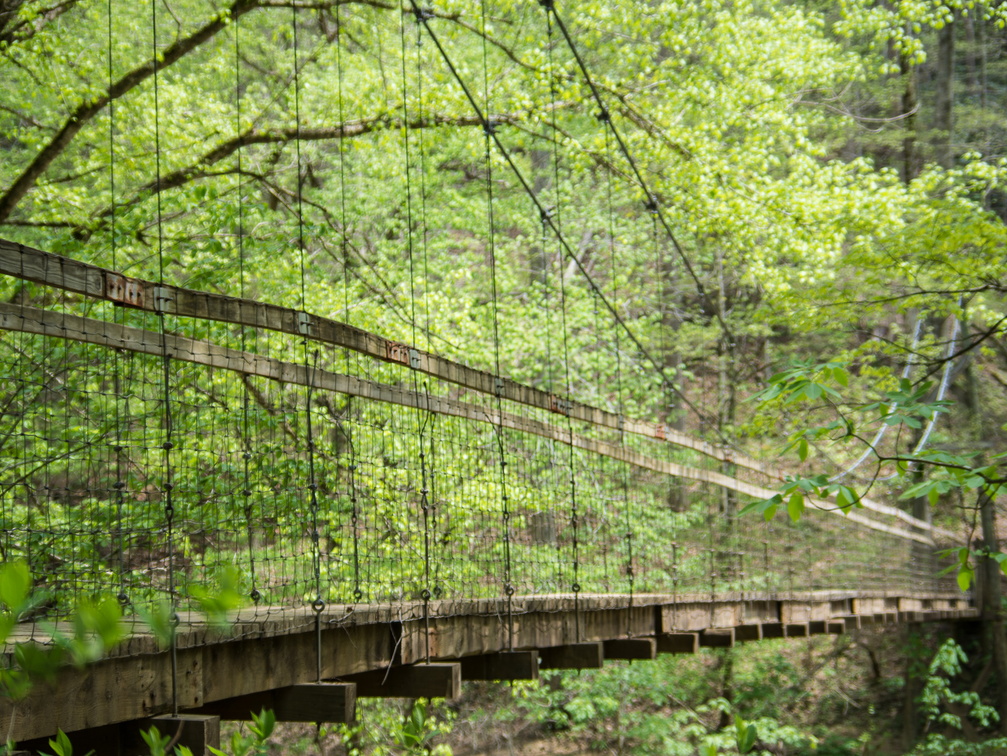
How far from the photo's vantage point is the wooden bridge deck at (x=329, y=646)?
2.15 metres

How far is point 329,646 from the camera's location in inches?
118

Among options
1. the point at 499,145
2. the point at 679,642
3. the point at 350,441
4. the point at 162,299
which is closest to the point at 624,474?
the point at 679,642

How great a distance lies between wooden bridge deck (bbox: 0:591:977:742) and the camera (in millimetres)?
2154

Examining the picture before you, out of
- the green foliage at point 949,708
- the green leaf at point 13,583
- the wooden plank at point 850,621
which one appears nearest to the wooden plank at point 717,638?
the wooden plank at point 850,621

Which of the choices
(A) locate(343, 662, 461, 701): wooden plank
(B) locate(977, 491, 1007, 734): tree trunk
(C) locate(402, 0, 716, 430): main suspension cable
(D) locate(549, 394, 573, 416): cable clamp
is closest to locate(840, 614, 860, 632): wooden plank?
(C) locate(402, 0, 716, 430): main suspension cable

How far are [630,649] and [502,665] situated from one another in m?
1.35

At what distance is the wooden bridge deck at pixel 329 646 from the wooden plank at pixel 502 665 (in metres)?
0.03

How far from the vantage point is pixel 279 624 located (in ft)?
8.83

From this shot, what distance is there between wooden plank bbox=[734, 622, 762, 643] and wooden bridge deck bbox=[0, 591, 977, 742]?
0.82 metres

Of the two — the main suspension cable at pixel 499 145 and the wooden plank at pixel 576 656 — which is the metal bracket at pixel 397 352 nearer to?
the wooden plank at pixel 576 656

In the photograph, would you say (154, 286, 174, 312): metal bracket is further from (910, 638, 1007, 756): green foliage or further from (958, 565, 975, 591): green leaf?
(910, 638, 1007, 756): green foliage

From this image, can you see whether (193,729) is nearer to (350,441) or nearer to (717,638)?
(350,441)

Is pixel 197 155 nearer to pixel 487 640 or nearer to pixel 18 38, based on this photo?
pixel 18 38

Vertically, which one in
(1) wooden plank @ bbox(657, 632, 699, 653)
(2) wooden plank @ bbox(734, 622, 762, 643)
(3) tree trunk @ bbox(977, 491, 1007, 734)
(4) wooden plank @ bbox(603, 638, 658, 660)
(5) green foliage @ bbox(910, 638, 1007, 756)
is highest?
(4) wooden plank @ bbox(603, 638, 658, 660)
